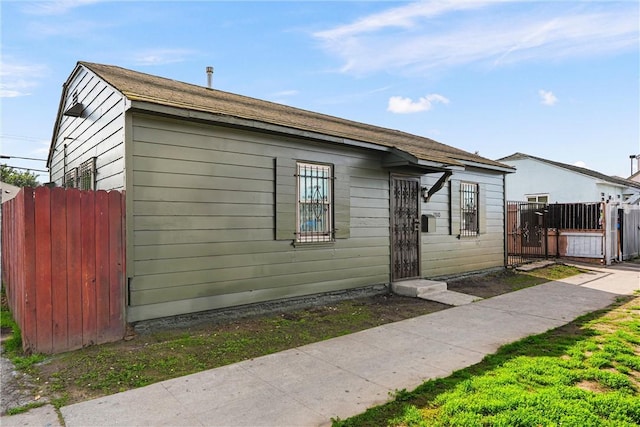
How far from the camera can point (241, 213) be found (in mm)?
5316

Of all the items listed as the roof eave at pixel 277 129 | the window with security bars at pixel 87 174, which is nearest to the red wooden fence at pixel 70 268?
the roof eave at pixel 277 129

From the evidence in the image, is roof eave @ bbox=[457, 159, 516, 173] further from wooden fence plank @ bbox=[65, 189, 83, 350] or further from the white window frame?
the white window frame

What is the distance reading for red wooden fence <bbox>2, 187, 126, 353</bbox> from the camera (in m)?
3.67

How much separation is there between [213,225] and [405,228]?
4.34 meters

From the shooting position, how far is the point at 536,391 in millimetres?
2918

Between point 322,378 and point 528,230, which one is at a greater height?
point 528,230

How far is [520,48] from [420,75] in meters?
2.87

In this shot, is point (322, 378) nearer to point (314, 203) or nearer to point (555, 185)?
point (314, 203)

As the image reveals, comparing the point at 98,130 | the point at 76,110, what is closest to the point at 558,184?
the point at 98,130

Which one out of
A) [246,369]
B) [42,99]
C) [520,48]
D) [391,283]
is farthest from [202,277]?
[42,99]

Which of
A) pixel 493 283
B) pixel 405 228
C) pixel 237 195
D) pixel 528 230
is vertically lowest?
pixel 493 283

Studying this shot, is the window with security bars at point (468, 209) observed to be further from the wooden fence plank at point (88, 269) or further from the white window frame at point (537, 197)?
the white window frame at point (537, 197)

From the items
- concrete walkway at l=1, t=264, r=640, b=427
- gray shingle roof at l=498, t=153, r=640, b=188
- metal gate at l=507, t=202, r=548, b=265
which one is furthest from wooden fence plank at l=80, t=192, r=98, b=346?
gray shingle roof at l=498, t=153, r=640, b=188

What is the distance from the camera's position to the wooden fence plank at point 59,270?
3.78m
